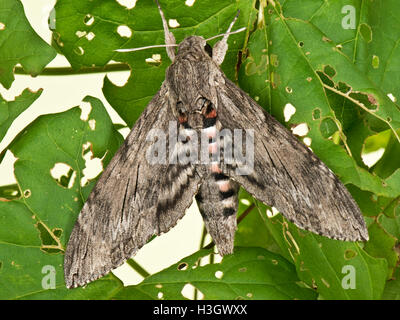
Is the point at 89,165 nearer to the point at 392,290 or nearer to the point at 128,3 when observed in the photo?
the point at 128,3

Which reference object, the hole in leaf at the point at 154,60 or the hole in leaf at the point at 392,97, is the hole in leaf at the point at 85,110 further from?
the hole in leaf at the point at 392,97

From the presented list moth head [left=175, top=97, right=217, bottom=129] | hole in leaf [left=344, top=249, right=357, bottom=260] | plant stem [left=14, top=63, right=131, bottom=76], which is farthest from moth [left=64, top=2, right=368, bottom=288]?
plant stem [left=14, top=63, right=131, bottom=76]

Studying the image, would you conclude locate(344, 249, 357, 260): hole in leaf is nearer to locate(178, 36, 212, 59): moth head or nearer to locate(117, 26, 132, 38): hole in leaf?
locate(178, 36, 212, 59): moth head

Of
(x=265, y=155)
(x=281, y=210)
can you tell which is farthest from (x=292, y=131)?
(x=281, y=210)

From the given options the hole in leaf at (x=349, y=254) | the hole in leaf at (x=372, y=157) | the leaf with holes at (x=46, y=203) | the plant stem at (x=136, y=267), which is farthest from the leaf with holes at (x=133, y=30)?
the hole in leaf at (x=349, y=254)

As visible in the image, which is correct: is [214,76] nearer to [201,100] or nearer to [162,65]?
[201,100]

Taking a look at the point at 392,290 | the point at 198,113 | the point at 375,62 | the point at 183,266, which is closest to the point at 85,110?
the point at 198,113
